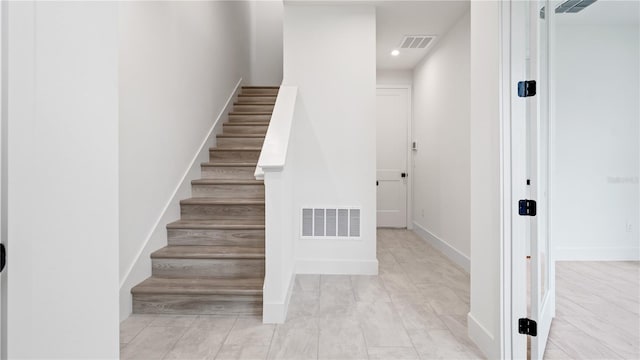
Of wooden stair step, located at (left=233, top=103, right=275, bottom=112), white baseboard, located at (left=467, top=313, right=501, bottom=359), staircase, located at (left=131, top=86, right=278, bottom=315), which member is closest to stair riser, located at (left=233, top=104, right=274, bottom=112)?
wooden stair step, located at (left=233, top=103, right=275, bottom=112)

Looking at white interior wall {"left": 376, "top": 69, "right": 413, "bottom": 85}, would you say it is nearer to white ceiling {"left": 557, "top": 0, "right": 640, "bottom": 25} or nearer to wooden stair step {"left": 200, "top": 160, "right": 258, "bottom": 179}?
white ceiling {"left": 557, "top": 0, "right": 640, "bottom": 25}

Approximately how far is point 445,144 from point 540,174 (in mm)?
2251

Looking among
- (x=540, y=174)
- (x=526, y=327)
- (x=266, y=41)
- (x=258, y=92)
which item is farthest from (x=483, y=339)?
(x=266, y=41)

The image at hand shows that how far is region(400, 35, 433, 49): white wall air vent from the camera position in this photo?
159 inches

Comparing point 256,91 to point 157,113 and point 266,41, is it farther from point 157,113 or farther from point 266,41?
point 157,113

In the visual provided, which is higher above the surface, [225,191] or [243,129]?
[243,129]

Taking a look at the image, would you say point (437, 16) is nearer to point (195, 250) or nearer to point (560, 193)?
point (560, 193)

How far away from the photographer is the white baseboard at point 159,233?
86.0 inches

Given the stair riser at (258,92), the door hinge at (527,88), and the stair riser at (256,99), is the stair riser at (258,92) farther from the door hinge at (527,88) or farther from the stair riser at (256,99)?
the door hinge at (527,88)

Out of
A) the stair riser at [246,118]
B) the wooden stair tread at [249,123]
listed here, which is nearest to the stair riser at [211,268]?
the wooden stair tread at [249,123]

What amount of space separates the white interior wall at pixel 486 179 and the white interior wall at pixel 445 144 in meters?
1.53

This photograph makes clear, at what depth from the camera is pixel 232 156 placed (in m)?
3.69

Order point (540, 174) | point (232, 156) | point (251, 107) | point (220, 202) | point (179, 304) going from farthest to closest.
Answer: point (251, 107) → point (232, 156) → point (220, 202) → point (179, 304) → point (540, 174)

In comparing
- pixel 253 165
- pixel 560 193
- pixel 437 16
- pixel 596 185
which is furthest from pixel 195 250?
pixel 596 185
